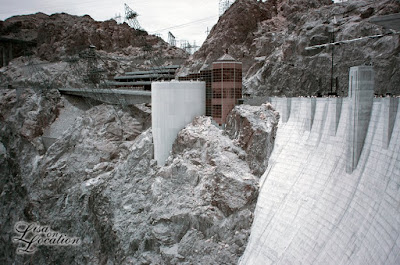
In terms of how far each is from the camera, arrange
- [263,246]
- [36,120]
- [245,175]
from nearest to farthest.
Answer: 1. [263,246]
2. [245,175]
3. [36,120]

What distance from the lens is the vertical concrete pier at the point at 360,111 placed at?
26.2 meters

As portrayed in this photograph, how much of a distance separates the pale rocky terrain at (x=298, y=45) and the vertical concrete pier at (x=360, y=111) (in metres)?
16.8

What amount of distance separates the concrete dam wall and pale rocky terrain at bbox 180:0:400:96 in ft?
46.7

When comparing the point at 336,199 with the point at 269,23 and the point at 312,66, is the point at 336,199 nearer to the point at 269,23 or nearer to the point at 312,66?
the point at 312,66

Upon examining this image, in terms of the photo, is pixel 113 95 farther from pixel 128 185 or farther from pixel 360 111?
pixel 360 111

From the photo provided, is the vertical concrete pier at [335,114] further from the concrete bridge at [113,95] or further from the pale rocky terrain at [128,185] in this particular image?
the concrete bridge at [113,95]

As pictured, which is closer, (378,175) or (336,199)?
(378,175)

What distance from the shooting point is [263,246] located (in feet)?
99.9

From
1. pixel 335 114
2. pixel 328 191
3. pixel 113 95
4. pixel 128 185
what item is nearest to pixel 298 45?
pixel 335 114

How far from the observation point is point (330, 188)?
1081 inches

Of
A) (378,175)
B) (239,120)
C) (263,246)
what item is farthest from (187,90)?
(378,175)

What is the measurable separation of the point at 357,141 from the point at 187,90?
23.8 m

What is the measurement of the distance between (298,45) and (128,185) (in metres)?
31.6

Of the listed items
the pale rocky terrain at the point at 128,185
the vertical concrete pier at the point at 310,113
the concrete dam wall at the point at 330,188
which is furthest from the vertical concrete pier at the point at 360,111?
the pale rocky terrain at the point at 128,185
